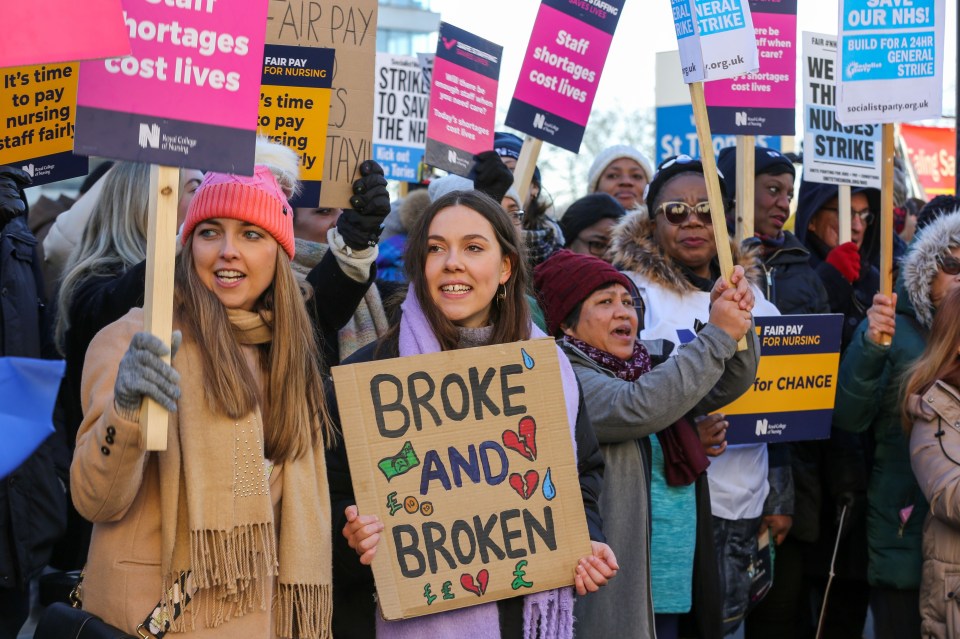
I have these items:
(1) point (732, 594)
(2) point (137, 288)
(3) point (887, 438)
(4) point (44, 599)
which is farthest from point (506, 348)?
(4) point (44, 599)

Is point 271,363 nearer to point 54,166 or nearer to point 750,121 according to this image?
point 54,166

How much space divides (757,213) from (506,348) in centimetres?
331

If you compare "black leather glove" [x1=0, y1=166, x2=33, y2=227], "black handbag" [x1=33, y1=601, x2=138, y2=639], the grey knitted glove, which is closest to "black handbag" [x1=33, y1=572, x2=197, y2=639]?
"black handbag" [x1=33, y1=601, x2=138, y2=639]

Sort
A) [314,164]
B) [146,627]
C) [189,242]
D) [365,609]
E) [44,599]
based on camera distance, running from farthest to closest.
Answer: [44,599] → [314,164] → [365,609] → [189,242] → [146,627]

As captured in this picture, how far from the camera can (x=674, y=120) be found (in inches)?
378

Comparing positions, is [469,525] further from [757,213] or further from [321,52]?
[757,213]

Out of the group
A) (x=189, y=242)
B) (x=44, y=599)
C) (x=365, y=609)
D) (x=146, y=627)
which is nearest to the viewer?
(x=146, y=627)

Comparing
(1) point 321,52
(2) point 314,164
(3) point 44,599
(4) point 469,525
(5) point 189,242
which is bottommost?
(3) point 44,599

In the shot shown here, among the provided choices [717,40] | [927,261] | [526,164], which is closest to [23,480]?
[526,164]

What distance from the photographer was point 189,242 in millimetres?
3281

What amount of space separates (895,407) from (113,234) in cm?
335

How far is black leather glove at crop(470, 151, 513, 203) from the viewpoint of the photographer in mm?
5238

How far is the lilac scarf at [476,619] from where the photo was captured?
10.9 ft

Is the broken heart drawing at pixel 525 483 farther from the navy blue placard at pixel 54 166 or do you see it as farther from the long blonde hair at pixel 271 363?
the navy blue placard at pixel 54 166
